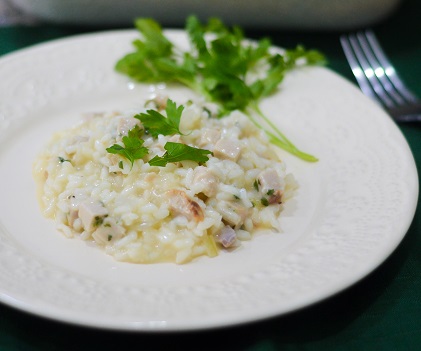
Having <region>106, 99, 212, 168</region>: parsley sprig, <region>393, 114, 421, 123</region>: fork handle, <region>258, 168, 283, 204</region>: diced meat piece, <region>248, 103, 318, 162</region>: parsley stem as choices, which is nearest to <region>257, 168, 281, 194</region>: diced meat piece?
<region>258, 168, 283, 204</region>: diced meat piece

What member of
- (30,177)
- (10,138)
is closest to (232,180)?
(30,177)

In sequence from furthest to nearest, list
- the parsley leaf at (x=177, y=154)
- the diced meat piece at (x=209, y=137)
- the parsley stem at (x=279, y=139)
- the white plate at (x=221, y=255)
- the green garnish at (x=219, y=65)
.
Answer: the green garnish at (x=219, y=65) → the parsley stem at (x=279, y=139) → the diced meat piece at (x=209, y=137) → the parsley leaf at (x=177, y=154) → the white plate at (x=221, y=255)

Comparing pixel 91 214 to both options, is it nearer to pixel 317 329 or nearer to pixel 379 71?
pixel 317 329

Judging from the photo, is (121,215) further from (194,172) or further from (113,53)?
(113,53)

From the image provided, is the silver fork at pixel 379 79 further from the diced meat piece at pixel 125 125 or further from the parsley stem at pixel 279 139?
the diced meat piece at pixel 125 125

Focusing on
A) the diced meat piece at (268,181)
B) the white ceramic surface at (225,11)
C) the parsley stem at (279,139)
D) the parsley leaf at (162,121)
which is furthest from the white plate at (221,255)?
the parsley leaf at (162,121)

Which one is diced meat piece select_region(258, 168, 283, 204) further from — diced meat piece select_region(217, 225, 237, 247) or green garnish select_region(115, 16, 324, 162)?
green garnish select_region(115, 16, 324, 162)
